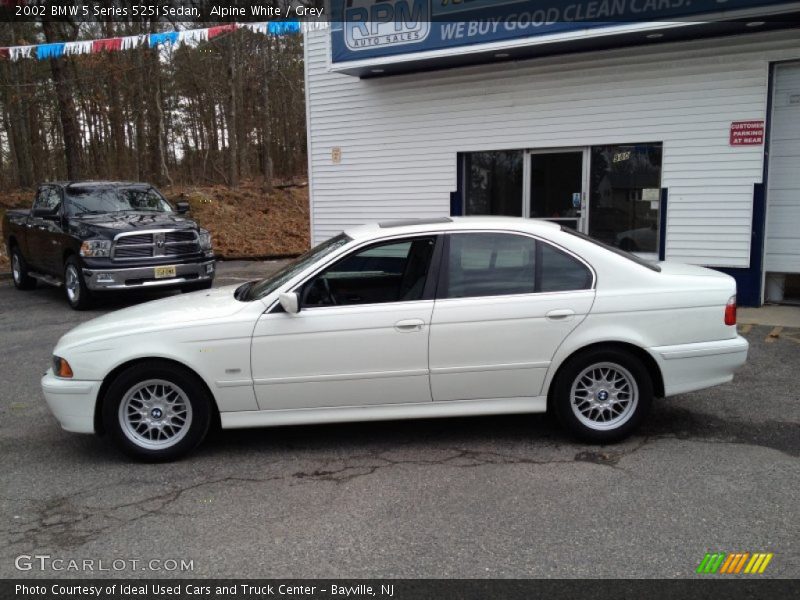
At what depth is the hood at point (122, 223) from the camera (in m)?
10.4

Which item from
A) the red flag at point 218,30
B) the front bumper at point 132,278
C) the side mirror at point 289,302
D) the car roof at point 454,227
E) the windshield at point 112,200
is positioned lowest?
the front bumper at point 132,278

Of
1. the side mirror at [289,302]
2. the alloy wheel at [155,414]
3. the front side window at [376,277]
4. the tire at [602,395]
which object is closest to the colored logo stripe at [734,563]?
the tire at [602,395]

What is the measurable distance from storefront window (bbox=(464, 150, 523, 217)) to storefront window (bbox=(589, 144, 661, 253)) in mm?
1266

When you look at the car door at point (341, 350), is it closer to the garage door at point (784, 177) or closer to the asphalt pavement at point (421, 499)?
the asphalt pavement at point (421, 499)

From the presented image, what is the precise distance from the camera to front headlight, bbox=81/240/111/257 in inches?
404

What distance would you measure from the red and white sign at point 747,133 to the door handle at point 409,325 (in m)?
6.81

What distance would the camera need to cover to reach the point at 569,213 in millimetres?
10820

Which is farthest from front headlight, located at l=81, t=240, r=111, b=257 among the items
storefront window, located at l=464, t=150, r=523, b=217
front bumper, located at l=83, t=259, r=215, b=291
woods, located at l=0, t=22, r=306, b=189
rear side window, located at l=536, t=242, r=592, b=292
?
woods, located at l=0, t=22, r=306, b=189

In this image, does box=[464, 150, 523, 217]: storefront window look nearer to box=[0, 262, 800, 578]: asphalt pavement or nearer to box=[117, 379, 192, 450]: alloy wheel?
box=[0, 262, 800, 578]: asphalt pavement

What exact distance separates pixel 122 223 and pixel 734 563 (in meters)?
9.61

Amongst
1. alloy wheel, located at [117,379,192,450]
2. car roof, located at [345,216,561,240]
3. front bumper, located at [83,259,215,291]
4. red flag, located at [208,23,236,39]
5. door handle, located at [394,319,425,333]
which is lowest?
alloy wheel, located at [117,379,192,450]

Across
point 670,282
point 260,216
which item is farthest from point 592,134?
point 260,216

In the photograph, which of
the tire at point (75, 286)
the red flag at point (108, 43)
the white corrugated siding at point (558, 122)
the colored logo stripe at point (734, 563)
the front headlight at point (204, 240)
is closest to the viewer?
the colored logo stripe at point (734, 563)

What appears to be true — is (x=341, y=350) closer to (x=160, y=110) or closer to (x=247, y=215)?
(x=247, y=215)
